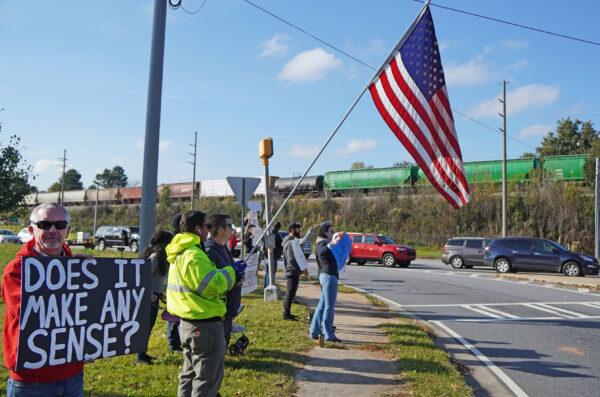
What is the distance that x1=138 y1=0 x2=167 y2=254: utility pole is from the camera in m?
7.24

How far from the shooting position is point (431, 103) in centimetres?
835

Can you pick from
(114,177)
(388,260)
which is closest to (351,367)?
(388,260)

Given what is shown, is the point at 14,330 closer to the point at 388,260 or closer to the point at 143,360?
the point at 143,360

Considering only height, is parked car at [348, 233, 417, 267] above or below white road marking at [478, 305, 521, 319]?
above

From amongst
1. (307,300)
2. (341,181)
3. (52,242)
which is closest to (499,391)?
(52,242)

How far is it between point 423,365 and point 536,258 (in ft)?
62.1

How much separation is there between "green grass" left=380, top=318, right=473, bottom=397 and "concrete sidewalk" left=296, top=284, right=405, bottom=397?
0.16 meters

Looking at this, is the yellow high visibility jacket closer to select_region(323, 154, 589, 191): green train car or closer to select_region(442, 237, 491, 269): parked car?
select_region(442, 237, 491, 269): parked car

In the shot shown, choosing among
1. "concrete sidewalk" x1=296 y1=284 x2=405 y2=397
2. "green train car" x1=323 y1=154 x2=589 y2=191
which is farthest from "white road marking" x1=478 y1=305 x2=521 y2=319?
"green train car" x1=323 y1=154 x2=589 y2=191

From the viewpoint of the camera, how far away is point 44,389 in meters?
3.14

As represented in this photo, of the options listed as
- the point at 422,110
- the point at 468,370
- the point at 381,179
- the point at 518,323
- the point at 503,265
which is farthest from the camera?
the point at 381,179

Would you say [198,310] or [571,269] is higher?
[198,310]

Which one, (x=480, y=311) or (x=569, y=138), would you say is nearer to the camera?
(x=480, y=311)

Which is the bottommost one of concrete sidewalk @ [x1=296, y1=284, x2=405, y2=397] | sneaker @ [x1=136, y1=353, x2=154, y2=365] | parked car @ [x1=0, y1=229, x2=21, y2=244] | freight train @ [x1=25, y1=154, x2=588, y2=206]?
parked car @ [x1=0, y1=229, x2=21, y2=244]
